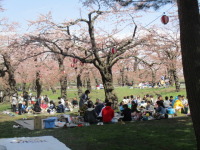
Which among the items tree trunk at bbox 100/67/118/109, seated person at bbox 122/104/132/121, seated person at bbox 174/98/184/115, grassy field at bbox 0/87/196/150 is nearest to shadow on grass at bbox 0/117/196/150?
grassy field at bbox 0/87/196/150

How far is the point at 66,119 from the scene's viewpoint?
36.1 feet

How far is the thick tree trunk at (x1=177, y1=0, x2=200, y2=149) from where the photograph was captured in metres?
4.78

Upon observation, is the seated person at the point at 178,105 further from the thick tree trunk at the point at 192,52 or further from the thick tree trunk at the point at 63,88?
the thick tree trunk at the point at 63,88

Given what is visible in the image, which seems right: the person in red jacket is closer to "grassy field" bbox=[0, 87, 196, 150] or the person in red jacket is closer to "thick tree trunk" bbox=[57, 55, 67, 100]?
"grassy field" bbox=[0, 87, 196, 150]

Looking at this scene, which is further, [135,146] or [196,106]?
[135,146]

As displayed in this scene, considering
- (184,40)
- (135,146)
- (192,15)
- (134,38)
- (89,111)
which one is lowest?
(135,146)

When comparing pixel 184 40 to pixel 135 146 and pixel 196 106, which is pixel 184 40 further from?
pixel 135 146

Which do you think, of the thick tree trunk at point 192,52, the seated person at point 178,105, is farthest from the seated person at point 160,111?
the thick tree trunk at point 192,52

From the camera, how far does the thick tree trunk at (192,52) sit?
15.7 feet

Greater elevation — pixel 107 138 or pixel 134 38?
pixel 134 38

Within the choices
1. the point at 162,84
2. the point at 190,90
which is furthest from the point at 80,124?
the point at 162,84

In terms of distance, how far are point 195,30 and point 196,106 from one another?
4.59ft

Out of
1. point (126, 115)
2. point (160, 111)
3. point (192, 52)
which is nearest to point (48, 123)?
point (126, 115)

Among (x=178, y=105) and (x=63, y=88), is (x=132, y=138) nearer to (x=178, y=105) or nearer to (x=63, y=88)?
(x=178, y=105)
